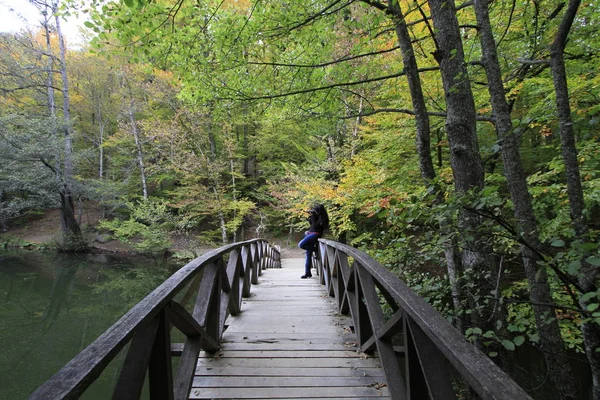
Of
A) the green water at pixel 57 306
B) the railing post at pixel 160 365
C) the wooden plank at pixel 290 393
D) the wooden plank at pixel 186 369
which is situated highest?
the railing post at pixel 160 365

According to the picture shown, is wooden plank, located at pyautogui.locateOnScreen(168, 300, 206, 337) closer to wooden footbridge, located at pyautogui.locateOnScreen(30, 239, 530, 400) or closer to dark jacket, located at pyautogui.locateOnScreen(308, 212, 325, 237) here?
wooden footbridge, located at pyautogui.locateOnScreen(30, 239, 530, 400)

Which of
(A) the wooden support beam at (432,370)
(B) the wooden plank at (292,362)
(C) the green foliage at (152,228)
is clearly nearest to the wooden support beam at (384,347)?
(B) the wooden plank at (292,362)

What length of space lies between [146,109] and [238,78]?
17.4 meters

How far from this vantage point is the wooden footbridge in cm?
109

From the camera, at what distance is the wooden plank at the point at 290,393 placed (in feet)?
7.10

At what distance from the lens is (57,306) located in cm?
970

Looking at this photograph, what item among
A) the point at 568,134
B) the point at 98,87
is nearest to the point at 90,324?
the point at 568,134

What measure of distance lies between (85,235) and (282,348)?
21282 mm

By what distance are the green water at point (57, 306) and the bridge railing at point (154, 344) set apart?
14.4ft

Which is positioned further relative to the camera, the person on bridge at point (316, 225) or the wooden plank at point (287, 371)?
the person on bridge at point (316, 225)

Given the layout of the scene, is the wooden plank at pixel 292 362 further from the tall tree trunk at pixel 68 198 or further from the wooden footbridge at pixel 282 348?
the tall tree trunk at pixel 68 198

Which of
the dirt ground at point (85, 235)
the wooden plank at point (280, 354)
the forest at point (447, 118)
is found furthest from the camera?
the dirt ground at point (85, 235)

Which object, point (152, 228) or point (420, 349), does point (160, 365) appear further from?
point (152, 228)

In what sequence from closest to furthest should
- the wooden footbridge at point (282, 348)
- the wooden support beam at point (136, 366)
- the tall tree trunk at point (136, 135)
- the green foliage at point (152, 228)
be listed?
the wooden footbridge at point (282, 348), the wooden support beam at point (136, 366), the green foliage at point (152, 228), the tall tree trunk at point (136, 135)
